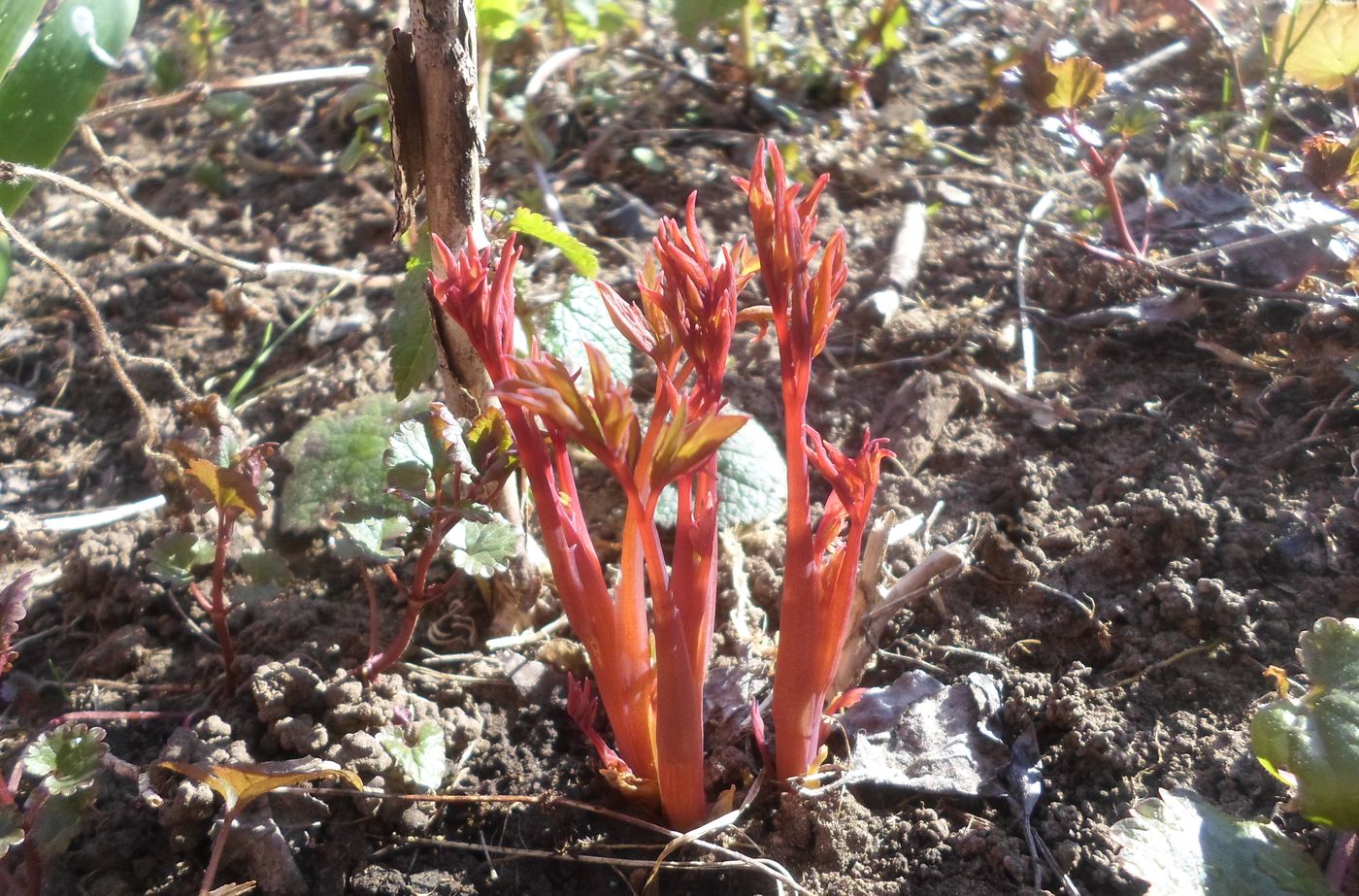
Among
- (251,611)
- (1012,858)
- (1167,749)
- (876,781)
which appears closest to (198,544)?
(251,611)

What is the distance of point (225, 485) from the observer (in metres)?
1.40

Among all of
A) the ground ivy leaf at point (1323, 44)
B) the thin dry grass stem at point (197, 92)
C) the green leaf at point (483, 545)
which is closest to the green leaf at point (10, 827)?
the green leaf at point (483, 545)

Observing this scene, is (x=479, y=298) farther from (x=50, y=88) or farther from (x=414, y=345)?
(x=50, y=88)

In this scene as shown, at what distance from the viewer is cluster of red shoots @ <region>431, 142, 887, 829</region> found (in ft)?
3.28

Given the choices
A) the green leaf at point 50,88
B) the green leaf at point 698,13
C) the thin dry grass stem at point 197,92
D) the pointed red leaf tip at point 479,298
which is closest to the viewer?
the pointed red leaf tip at point 479,298

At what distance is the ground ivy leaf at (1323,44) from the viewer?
2.01 meters

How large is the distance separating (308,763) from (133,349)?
1483 millimetres

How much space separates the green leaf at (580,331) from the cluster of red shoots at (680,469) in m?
0.36

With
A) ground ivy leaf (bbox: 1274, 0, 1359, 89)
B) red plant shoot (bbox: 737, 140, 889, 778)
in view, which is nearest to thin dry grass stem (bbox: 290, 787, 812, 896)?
red plant shoot (bbox: 737, 140, 889, 778)

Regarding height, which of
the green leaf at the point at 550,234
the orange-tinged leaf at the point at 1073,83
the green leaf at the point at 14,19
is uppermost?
the green leaf at the point at 14,19

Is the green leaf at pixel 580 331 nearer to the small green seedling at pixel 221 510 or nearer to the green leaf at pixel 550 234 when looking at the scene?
the green leaf at pixel 550 234

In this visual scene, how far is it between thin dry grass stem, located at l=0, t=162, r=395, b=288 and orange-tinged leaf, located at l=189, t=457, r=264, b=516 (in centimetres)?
56

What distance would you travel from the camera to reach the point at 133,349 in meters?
2.36

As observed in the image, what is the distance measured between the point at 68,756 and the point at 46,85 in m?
1.23
